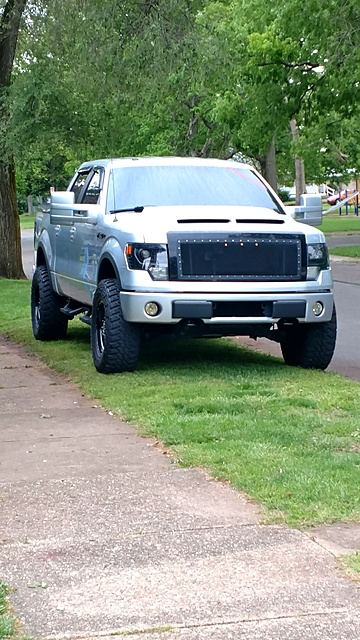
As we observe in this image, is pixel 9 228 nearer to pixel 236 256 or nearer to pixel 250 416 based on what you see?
pixel 236 256

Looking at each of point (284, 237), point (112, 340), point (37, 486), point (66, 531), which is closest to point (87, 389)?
point (112, 340)

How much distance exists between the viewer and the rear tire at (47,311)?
1227 cm

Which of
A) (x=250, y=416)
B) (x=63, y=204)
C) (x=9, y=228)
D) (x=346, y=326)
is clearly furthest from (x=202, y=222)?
(x=9, y=228)

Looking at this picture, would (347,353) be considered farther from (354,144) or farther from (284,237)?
(354,144)

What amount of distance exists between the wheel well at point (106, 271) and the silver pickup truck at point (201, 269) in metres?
0.01

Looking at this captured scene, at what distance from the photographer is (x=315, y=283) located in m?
9.55

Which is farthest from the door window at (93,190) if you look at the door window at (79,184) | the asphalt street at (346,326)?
the asphalt street at (346,326)

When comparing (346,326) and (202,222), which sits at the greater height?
(202,222)

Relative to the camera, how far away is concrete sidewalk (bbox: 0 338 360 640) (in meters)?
4.05

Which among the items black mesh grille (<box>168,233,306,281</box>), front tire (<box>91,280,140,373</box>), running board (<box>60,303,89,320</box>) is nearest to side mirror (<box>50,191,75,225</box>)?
running board (<box>60,303,89,320</box>)

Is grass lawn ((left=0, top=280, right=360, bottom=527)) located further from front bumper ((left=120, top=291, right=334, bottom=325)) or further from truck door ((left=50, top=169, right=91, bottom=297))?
truck door ((left=50, top=169, right=91, bottom=297))

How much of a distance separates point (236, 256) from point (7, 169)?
13353mm

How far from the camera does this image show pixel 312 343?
388 inches

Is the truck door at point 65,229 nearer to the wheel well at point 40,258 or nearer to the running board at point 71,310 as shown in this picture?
the running board at point 71,310
